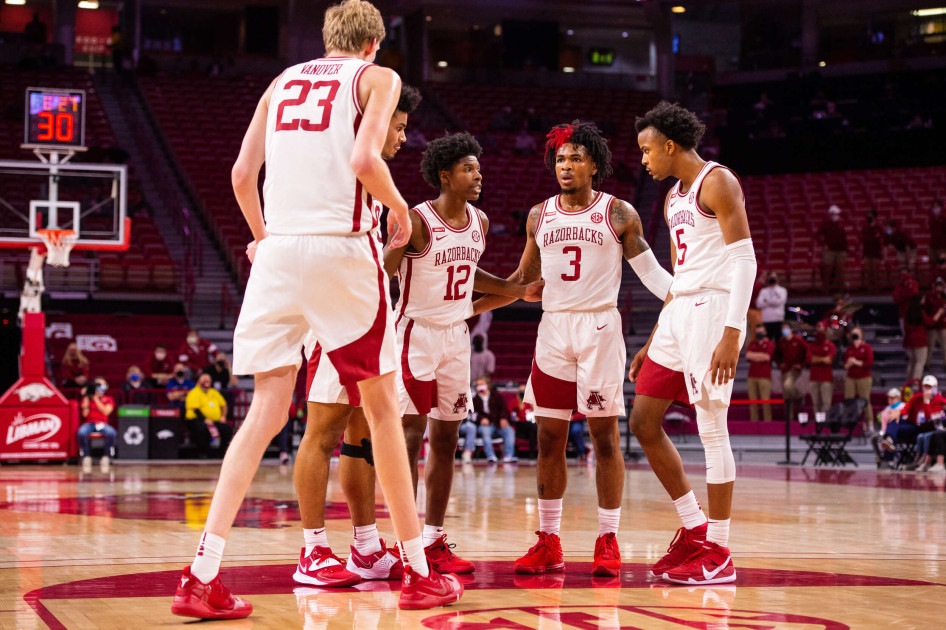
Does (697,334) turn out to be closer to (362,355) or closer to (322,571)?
(362,355)

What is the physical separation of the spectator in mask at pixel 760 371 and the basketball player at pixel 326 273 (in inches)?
566

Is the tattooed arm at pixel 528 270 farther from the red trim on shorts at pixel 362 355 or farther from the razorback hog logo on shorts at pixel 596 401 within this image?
the red trim on shorts at pixel 362 355

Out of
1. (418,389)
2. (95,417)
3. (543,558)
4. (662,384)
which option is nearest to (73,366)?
(95,417)

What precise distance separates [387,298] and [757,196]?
22.8 m

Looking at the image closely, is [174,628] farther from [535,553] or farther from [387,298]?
[535,553]

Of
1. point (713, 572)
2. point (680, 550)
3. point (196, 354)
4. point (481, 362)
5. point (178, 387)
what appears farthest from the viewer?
point (481, 362)

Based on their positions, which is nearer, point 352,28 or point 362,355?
point 362,355

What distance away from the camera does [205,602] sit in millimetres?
3578

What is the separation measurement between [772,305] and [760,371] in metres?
1.75

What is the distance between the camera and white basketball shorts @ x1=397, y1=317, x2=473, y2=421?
5.25 m

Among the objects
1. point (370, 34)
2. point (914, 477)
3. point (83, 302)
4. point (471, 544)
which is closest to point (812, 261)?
point (914, 477)

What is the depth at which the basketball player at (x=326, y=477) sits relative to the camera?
14.9 ft

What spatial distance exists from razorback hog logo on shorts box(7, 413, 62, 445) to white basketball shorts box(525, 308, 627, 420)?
11.2 m

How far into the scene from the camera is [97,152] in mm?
22547
